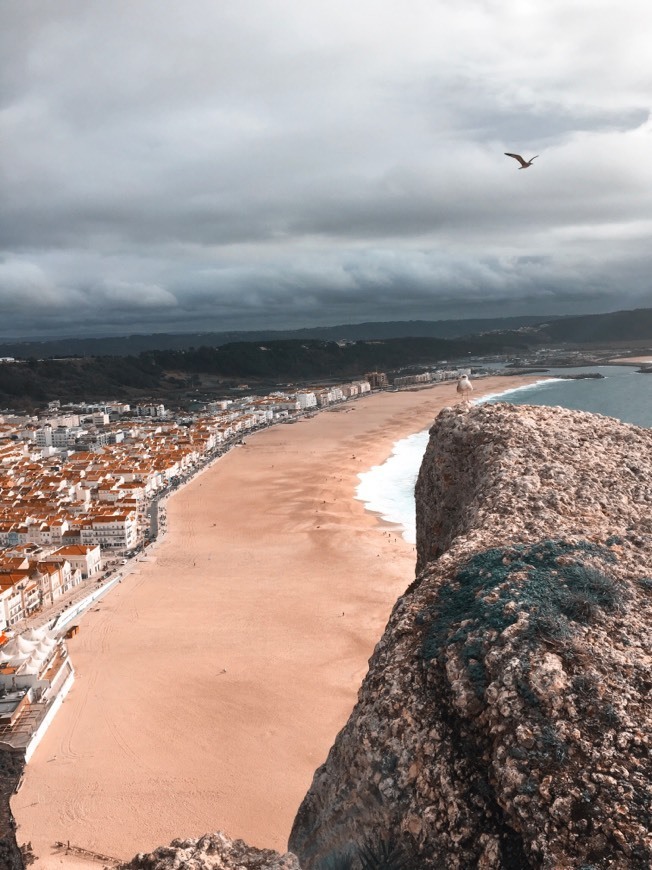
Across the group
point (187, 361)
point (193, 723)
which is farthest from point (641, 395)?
point (187, 361)

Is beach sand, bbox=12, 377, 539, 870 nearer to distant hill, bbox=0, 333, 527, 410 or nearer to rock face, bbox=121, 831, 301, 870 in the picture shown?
rock face, bbox=121, 831, 301, 870

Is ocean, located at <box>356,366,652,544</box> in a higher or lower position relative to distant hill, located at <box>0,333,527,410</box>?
lower

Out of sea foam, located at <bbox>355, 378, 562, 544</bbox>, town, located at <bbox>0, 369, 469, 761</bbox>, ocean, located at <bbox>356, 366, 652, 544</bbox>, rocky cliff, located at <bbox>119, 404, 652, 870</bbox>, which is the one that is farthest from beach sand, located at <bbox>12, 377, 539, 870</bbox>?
rocky cliff, located at <bbox>119, 404, 652, 870</bbox>

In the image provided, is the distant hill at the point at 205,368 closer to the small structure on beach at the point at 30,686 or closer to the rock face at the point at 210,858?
the small structure on beach at the point at 30,686

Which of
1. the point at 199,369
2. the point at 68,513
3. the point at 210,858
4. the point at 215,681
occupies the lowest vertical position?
the point at 215,681

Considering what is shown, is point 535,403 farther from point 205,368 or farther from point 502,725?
point 205,368

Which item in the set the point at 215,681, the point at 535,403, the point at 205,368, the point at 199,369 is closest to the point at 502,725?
the point at 215,681

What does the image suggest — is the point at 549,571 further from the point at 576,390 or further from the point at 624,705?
the point at 576,390
